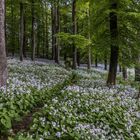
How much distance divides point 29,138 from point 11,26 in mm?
40716

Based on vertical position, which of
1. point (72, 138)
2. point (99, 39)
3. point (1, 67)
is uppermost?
point (99, 39)

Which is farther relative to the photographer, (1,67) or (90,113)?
(1,67)

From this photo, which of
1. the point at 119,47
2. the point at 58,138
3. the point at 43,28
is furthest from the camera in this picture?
the point at 43,28

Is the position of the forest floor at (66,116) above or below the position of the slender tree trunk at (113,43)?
below

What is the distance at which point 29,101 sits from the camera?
393 inches

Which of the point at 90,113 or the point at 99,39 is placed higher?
the point at 99,39

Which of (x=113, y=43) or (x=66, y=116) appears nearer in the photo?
(x=66, y=116)

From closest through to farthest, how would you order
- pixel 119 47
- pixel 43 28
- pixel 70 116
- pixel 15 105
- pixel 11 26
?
pixel 70 116
pixel 15 105
pixel 119 47
pixel 11 26
pixel 43 28

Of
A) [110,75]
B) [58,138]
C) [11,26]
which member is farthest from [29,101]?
[11,26]

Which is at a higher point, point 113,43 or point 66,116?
point 113,43

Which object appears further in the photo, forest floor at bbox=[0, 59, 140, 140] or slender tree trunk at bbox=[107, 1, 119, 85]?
slender tree trunk at bbox=[107, 1, 119, 85]

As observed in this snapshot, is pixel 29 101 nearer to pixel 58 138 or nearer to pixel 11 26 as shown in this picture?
pixel 58 138

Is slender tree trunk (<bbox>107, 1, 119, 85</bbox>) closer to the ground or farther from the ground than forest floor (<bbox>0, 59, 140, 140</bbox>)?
farther from the ground

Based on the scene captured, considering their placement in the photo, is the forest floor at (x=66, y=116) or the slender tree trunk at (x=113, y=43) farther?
the slender tree trunk at (x=113, y=43)
